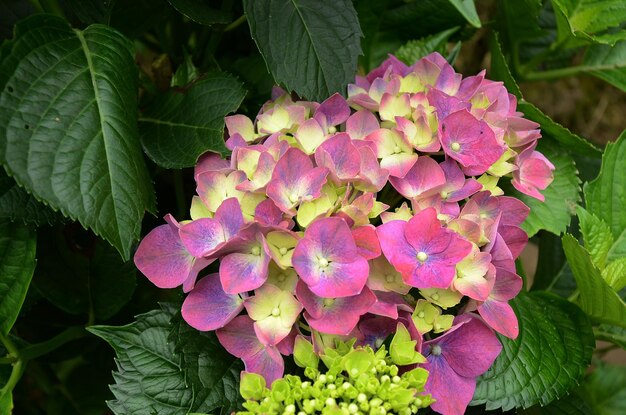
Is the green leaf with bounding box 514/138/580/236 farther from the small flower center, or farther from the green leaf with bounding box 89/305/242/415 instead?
the green leaf with bounding box 89/305/242/415

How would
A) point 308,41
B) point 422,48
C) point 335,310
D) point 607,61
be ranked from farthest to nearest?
point 607,61, point 422,48, point 308,41, point 335,310

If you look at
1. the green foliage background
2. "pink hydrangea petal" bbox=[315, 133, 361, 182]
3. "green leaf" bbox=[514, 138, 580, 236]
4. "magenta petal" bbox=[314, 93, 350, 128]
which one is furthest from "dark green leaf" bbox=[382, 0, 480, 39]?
"pink hydrangea petal" bbox=[315, 133, 361, 182]

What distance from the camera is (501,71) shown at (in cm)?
108

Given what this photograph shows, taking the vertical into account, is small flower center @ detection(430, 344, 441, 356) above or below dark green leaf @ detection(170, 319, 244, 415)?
above

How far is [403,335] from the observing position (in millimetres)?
707

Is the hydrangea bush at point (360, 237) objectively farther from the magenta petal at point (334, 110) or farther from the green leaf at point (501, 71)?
the green leaf at point (501, 71)

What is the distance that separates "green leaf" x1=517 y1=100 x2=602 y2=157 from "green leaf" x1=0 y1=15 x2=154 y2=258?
571 millimetres

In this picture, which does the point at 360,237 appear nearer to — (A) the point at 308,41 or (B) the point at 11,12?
(A) the point at 308,41

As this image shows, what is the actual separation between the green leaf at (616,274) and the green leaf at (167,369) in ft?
1.69

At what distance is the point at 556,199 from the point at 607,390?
1.85 ft

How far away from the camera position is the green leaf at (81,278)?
1060 millimetres

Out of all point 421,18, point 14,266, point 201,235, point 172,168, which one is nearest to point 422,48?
point 421,18

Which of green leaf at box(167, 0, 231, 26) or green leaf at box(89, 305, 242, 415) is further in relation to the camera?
green leaf at box(167, 0, 231, 26)

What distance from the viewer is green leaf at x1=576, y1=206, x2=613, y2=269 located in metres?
0.93
